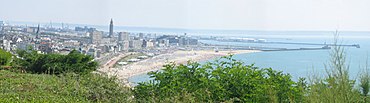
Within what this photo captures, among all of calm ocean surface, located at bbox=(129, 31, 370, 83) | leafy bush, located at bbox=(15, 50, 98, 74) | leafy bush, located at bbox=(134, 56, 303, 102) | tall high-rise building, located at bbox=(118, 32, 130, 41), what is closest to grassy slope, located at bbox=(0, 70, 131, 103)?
leafy bush, located at bbox=(134, 56, 303, 102)

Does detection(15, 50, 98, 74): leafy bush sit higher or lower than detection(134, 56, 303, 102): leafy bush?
lower

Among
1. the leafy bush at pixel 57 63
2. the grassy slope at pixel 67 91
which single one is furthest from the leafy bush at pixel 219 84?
the leafy bush at pixel 57 63

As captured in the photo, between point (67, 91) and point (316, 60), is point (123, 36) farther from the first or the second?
point (67, 91)

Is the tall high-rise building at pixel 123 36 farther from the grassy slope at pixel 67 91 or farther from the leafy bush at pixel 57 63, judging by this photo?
the grassy slope at pixel 67 91

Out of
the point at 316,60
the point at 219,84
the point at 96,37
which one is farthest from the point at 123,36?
the point at 219,84

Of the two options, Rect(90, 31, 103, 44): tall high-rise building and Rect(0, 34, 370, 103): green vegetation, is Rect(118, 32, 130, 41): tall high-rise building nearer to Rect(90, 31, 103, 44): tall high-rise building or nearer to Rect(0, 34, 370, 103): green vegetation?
Rect(90, 31, 103, 44): tall high-rise building

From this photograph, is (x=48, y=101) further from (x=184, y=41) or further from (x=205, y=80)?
(x=184, y=41)
